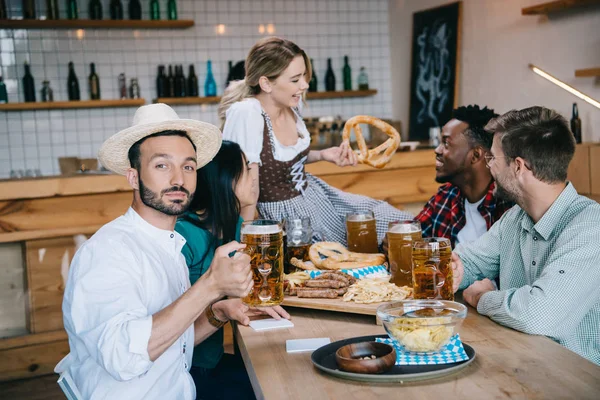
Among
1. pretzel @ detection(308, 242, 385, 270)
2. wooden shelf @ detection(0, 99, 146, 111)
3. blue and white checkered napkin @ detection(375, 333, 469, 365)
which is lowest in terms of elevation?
pretzel @ detection(308, 242, 385, 270)

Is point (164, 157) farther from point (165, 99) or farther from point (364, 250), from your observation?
point (165, 99)

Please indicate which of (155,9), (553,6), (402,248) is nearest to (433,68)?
(553,6)

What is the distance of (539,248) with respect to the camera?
186 centimetres

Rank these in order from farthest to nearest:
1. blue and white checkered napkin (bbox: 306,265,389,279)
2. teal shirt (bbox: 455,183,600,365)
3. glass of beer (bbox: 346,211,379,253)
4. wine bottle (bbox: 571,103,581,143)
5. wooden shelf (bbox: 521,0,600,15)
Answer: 1. wine bottle (bbox: 571,103,581,143)
2. wooden shelf (bbox: 521,0,600,15)
3. glass of beer (bbox: 346,211,379,253)
4. blue and white checkered napkin (bbox: 306,265,389,279)
5. teal shirt (bbox: 455,183,600,365)

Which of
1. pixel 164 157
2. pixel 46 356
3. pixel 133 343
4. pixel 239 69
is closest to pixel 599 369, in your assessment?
pixel 133 343

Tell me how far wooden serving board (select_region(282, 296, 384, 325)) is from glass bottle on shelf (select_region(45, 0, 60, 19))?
185 inches

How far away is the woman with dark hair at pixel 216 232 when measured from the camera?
7.13ft

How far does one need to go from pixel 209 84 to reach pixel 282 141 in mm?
3166

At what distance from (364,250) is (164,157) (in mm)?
969

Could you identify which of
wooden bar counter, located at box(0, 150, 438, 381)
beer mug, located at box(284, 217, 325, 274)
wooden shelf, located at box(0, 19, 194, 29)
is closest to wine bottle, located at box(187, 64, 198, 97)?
wooden shelf, located at box(0, 19, 194, 29)

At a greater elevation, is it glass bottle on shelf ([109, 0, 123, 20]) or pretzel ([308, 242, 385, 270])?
glass bottle on shelf ([109, 0, 123, 20])

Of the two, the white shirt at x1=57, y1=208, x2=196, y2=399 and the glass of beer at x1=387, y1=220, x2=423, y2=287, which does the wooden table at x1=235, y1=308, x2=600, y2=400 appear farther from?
the glass of beer at x1=387, y1=220, x2=423, y2=287

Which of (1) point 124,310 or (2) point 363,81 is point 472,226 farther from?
(2) point 363,81

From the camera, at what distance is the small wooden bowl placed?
4.25 ft
